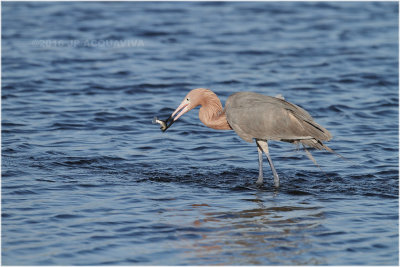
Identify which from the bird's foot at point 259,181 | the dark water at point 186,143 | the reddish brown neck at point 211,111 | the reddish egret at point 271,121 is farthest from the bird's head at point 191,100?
the bird's foot at point 259,181

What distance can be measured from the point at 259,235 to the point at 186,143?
4.00 metres

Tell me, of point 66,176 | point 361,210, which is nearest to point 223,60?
point 66,176

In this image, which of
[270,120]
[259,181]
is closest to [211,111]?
[270,120]

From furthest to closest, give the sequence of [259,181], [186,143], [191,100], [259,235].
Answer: [186,143] < [191,100] < [259,181] < [259,235]

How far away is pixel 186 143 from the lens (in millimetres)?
10500

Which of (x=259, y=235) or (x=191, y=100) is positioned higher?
(x=191, y=100)

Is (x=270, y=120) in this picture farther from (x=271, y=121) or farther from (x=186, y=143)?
(x=186, y=143)

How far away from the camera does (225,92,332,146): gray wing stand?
26.8ft

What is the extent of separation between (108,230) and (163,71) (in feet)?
28.5

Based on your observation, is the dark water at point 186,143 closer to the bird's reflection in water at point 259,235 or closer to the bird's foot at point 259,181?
the bird's reflection in water at point 259,235

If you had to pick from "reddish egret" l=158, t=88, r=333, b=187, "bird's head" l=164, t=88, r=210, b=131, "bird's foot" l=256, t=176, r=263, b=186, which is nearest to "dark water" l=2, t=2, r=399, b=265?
"bird's foot" l=256, t=176, r=263, b=186

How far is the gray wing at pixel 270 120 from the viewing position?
26.8 ft

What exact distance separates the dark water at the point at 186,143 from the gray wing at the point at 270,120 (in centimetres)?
64

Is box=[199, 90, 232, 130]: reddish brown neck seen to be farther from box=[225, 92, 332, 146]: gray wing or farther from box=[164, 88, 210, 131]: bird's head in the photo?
box=[225, 92, 332, 146]: gray wing
